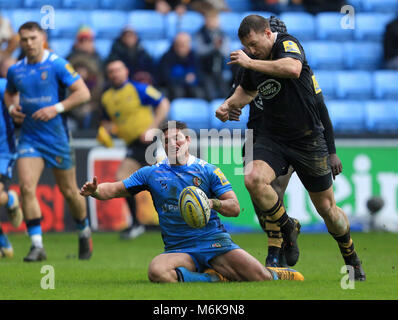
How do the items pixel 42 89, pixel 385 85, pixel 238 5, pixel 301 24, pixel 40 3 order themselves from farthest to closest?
1. pixel 238 5
2. pixel 40 3
3. pixel 301 24
4. pixel 385 85
5. pixel 42 89

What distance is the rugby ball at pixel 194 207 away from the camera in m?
6.25

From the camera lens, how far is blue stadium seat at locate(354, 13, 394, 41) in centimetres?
1656

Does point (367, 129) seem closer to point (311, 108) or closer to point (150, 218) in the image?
point (150, 218)

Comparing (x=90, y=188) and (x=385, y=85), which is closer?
(x=90, y=188)

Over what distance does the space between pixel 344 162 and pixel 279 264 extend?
226 inches

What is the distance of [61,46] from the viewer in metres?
15.4

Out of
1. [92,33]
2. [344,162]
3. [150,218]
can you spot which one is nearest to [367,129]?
[344,162]

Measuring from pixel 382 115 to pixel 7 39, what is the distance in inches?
261

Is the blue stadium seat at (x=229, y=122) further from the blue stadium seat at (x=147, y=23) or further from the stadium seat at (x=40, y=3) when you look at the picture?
the stadium seat at (x=40, y=3)

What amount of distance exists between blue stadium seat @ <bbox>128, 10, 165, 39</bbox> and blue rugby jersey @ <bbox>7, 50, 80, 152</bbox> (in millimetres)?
6853

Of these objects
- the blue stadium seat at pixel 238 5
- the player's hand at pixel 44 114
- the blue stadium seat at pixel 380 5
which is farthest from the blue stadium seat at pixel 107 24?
the player's hand at pixel 44 114

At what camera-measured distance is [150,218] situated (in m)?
13.5

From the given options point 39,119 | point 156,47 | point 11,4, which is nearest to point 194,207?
point 39,119

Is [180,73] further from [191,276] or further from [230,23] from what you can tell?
[191,276]
